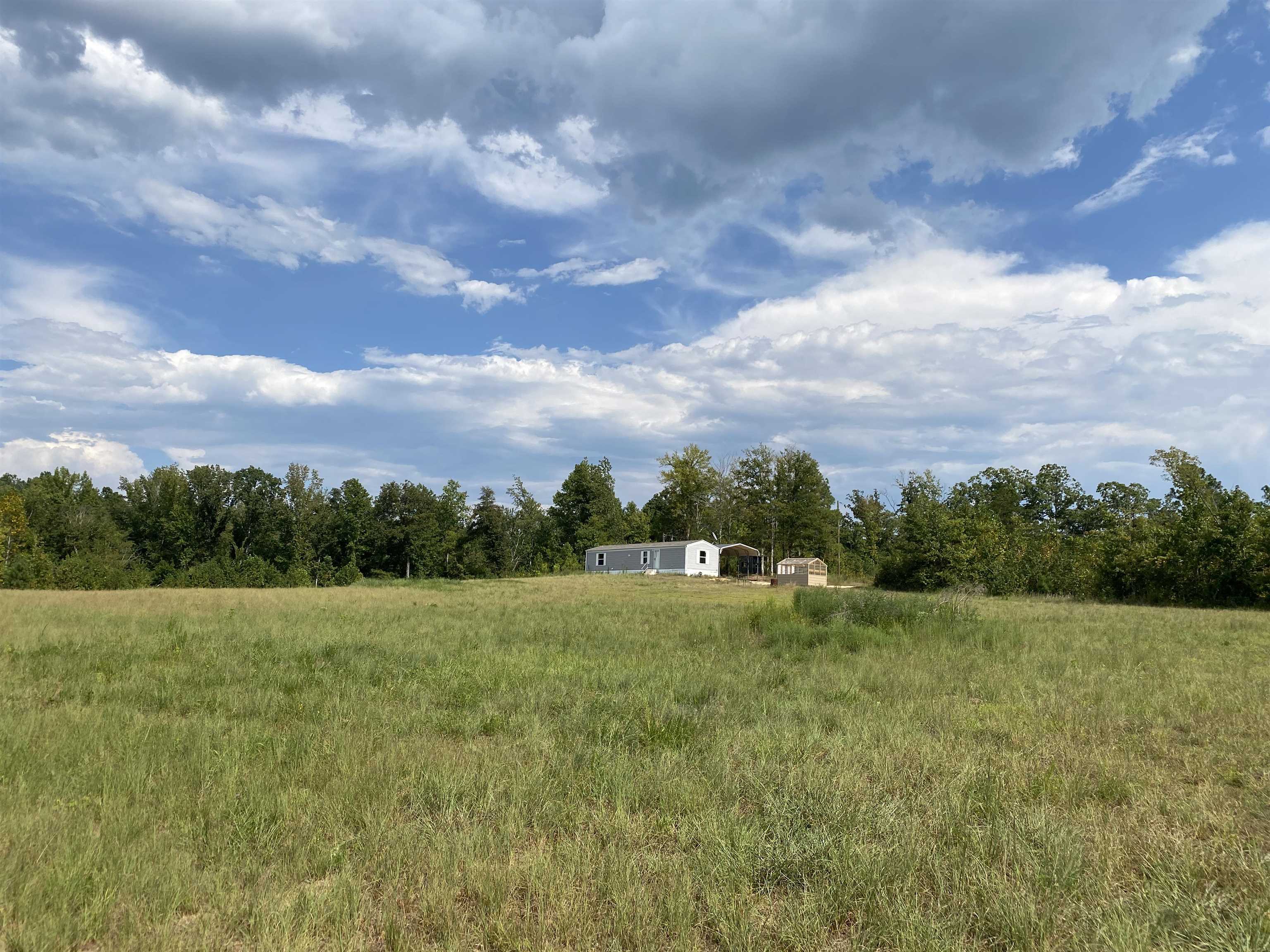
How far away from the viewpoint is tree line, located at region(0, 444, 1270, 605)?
60.3 metres

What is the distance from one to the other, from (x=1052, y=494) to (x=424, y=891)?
91203 mm

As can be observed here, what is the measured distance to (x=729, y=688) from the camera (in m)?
9.97

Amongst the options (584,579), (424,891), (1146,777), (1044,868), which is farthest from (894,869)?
(584,579)

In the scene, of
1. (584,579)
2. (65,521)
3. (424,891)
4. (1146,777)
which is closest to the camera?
(424,891)

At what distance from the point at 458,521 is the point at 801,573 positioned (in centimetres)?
4595

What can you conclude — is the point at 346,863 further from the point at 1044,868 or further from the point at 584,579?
the point at 584,579

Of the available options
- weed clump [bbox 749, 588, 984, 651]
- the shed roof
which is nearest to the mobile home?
the shed roof

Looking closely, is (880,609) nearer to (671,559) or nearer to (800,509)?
(671,559)

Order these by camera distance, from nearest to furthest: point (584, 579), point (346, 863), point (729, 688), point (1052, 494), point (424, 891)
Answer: point (424, 891) → point (346, 863) → point (729, 688) → point (584, 579) → point (1052, 494)

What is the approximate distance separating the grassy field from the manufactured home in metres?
49.6

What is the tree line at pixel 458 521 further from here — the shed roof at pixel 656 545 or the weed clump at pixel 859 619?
the weed clump at pixel 859 619

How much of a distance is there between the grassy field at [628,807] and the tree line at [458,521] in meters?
42.0

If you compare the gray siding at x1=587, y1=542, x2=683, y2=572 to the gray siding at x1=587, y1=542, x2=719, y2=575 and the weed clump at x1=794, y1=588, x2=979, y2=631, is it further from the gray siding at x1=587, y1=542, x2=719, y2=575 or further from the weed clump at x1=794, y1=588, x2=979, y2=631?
the weed clump at x1=794, y1=588, x2=979, y2=631

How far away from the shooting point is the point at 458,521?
276ft
